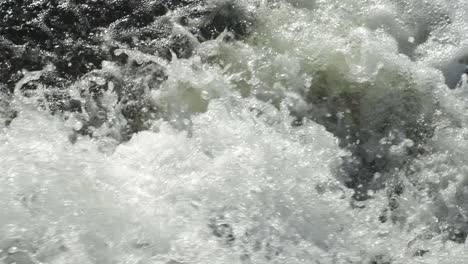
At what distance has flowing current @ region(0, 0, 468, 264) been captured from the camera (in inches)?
88.0

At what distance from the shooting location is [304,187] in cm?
241

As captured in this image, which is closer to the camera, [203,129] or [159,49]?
[203,129]

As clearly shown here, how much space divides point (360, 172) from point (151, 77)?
3.47 feet

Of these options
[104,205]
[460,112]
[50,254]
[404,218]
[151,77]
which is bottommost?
[50,254]

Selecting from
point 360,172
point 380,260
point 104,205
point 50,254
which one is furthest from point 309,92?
point 50,254

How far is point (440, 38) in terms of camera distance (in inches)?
119

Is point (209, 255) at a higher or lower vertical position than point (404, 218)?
lower

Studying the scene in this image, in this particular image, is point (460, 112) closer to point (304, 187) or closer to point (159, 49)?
point (304, 187)

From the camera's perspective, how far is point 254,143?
8.19 feet

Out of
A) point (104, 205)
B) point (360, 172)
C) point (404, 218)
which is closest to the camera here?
point (104, 205)

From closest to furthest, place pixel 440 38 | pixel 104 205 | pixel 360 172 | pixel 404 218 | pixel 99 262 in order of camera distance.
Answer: pixel 99 262 → pixel 104 205 → pixel 404 218 → pixel 360 172 → pixel 440 38

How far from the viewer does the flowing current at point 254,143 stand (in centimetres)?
223

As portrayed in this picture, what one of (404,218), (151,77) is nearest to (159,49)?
(151,77)

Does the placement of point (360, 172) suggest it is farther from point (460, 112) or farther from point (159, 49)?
point (159, 49)
